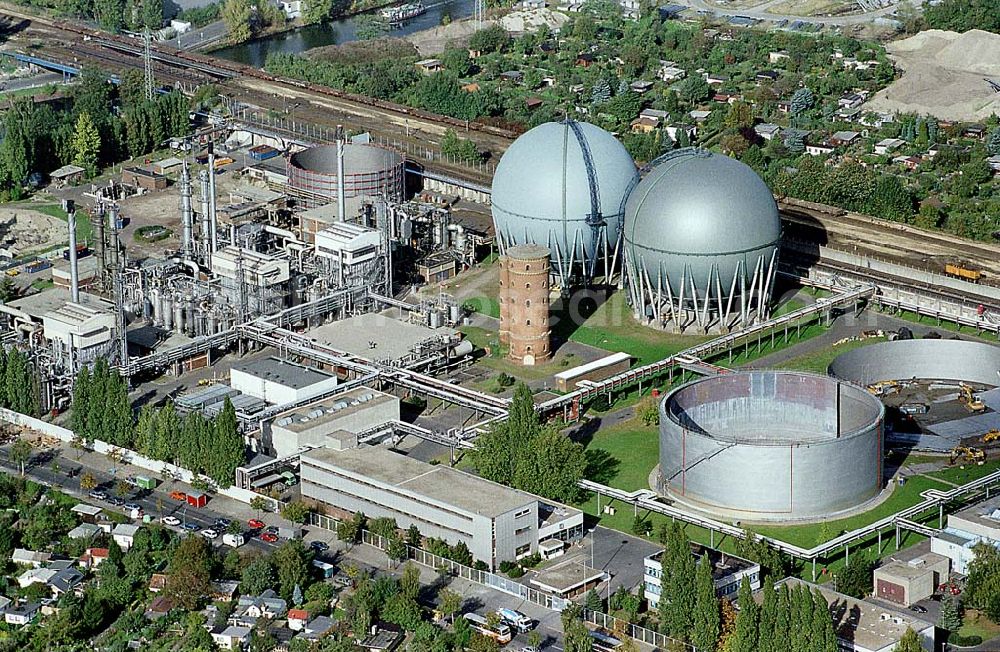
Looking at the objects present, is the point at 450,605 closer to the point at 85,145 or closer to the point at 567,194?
the point at 567,194

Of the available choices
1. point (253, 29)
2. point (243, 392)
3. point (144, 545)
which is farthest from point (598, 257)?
point (253, 29)

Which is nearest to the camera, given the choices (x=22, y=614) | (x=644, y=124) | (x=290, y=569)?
(x=22, y=614)

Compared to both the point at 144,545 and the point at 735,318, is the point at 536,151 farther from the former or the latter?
the point at 144,545

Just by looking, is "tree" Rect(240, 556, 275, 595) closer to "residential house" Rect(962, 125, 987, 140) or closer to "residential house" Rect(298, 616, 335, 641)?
"residential house" Rect(298, 616, 335, 641)

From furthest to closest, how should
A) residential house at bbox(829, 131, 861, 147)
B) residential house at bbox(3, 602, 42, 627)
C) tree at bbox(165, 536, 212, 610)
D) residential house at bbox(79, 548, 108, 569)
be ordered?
residential house at bbox(829, 131, 861, 147) < residential house at bbox(79, 548, 108, 569) < tree at bbox(165, 536, 212, 610) < residential house at bbox(3, 602, 42, 627)

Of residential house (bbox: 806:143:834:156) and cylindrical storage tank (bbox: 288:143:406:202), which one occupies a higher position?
cylindrical storage tank (bbox: 288:143:406:202)

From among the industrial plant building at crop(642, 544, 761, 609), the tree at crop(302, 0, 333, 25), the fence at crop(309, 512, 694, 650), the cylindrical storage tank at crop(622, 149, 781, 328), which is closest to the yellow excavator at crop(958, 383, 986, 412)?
the cylindrical storage tank at crop(622, 149, 781, 328)

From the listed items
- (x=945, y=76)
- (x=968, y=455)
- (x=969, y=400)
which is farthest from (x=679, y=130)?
(x=968, y=455)
